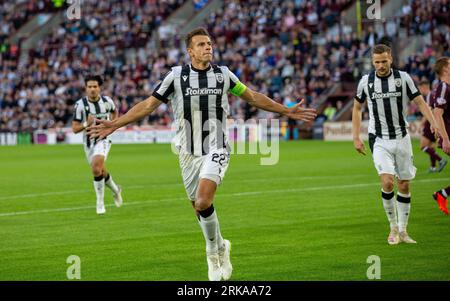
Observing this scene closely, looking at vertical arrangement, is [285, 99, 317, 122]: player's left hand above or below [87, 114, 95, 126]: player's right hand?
below

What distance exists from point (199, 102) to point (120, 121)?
2.84 ft

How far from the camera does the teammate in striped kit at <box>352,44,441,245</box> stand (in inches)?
453

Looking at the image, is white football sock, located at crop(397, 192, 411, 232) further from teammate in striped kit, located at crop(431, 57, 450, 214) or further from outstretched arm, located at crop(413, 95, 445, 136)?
teammate in striped kit, located at crop(431, 57, 450, 214)

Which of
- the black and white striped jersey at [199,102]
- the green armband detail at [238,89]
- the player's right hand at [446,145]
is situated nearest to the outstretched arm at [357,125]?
the player's right hand at [446,145]

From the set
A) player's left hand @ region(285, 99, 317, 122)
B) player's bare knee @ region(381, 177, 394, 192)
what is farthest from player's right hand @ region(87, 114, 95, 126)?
player's left hand @ region(285, 99, 317, 122)

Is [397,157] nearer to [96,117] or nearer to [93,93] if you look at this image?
[96,117]

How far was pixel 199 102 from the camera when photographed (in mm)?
9531

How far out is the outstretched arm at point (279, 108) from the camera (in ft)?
31.6

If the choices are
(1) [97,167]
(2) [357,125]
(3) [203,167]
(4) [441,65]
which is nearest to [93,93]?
(1) [97,167]

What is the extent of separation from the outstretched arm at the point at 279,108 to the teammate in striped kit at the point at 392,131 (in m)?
2.14

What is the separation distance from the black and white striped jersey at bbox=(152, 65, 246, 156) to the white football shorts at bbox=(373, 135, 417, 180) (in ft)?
9.11

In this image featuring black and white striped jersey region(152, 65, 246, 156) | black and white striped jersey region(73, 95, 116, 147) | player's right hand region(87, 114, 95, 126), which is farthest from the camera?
black and white striped jersey region(73, 95, 116, 147)
